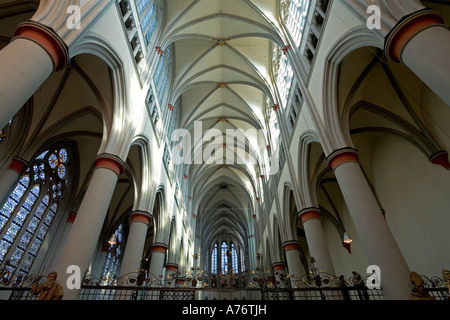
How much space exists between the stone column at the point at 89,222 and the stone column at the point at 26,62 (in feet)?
9.59

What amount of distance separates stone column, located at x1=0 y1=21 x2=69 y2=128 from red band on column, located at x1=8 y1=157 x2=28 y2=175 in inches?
246

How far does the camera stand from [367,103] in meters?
10.3

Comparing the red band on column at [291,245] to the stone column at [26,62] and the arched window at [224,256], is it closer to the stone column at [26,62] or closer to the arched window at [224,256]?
the stone column at [26,62]

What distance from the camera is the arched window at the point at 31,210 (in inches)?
403

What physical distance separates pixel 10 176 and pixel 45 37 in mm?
6668

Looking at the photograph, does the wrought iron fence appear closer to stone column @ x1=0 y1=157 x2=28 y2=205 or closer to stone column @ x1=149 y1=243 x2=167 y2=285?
stone column @ x1=0 y1=157 x2=28 y2=205

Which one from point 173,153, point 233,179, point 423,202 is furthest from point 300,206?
point 233,179

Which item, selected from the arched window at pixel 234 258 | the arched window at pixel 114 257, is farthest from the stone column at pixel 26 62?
the arched window at pixel 234 258

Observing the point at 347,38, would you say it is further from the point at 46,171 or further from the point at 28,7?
the point at 46,171

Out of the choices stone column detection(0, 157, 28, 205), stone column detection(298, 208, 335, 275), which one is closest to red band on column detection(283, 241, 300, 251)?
stone column detection(298, 208, 335, 275)

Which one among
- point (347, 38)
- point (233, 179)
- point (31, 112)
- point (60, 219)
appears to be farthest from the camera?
point (233, 179)

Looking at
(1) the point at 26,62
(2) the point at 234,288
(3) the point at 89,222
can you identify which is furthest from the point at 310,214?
(1) the point at 26,62
